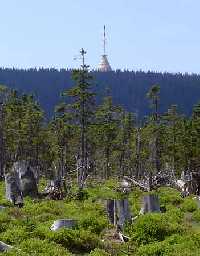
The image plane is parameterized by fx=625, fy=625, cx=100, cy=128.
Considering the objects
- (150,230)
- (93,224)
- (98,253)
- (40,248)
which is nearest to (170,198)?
(93,224)

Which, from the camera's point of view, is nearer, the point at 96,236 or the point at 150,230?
the point at 150,230

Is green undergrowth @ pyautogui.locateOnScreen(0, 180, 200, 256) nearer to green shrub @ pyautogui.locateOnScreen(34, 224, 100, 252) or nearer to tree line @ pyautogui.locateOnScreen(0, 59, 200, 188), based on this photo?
green shrub @ pyautogui.locateOnScreen(34, 224, 100, 252)

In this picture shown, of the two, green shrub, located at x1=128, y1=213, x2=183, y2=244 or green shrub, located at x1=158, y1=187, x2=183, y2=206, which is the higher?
green shrub, located at x1=128, y1=213, x2=183, y2=244

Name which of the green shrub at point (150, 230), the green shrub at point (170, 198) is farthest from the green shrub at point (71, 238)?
the green shrub at point (170, 198)

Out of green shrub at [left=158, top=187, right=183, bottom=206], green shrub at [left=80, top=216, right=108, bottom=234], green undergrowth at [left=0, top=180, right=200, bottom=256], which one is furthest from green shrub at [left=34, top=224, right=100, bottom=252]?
green shrub at [left=158, top=187, right=183, bottom=206]

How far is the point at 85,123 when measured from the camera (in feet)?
198

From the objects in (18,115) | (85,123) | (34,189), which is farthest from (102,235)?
(18,115)

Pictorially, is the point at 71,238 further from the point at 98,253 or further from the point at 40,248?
the point at 40,248

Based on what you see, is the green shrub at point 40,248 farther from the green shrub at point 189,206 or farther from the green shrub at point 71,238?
the green shrub at point 189,206

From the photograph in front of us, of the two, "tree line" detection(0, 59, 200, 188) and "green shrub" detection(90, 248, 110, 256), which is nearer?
"green shrub" detection(90, 248, 110, 256)

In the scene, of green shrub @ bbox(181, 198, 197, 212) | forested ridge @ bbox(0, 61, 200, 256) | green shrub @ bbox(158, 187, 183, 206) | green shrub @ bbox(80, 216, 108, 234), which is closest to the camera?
forested ridge @ bbox(0, 61, 200, 256)

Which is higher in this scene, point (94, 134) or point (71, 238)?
point (71, 238)

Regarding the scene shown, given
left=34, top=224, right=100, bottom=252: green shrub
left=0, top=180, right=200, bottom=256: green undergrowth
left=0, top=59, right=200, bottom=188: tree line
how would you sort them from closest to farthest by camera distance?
1. left=0, top=180, right=200, bottom=256: green undergrowth
2. left=34, top=224, right=100, bottom=252: green shrub
3. left=0, top=59, right=200, bottom=188: tree line

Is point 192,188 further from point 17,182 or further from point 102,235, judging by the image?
point 102,235
